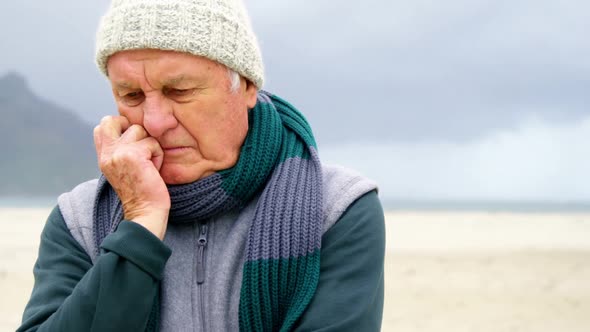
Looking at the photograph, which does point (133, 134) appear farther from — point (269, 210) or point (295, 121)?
point (295, 121)

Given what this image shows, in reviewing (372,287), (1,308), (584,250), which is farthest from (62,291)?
(584,250)

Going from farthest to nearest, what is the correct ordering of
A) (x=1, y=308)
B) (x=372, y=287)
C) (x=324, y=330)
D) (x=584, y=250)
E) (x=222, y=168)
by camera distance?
(x=584, y=250) → (x=1, y=308) → (x=222, y=168) → (x=372, y=287) → (x=324, y=330)

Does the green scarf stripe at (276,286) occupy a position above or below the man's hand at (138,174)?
below

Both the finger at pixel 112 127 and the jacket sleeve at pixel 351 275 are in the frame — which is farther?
the finger at pixel 112 127

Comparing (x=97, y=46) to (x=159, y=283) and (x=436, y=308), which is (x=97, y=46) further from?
(x=436, y=308)

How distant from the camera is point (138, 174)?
2.07 metres

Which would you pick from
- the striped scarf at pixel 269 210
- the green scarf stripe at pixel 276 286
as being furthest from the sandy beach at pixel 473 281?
the green scarf stripe at pixel 276 286

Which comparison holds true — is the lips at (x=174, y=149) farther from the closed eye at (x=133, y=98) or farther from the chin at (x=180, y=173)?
the closed eye at (x=133, y=98)

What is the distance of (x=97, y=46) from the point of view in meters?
2.18

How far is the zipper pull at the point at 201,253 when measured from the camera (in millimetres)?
2157

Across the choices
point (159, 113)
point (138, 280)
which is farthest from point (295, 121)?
point (138, 280)

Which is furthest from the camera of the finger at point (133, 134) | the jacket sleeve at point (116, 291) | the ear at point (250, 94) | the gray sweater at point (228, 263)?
the ear at point (250, 94)

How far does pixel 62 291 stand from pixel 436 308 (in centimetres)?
655

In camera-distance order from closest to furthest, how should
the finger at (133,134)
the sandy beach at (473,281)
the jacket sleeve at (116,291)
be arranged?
the jacket sleeve at (116,291), the finger at (133,134), the sandy beach at (473,281)
